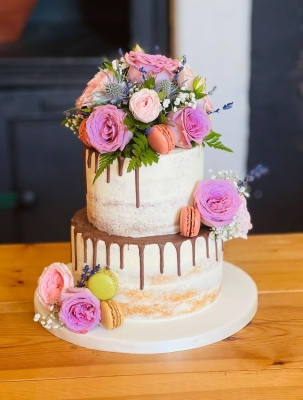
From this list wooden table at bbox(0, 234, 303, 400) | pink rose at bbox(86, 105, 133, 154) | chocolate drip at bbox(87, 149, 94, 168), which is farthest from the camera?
chocolate drip at bbox(87, 149, 94, 168)

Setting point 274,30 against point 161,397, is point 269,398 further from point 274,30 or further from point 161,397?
point 274,30

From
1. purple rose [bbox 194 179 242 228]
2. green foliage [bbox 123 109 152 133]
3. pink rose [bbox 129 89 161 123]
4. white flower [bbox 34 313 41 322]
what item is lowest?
white flower [bbox 34 313 41 322]

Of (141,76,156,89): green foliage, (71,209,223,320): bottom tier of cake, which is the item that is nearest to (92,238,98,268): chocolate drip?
(71,209,223,320): bottom tier of cake

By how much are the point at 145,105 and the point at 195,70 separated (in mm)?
1275

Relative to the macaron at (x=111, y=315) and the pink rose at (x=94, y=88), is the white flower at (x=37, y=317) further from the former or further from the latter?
the pink rose at (x=94, y=88)

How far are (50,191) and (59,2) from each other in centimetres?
91

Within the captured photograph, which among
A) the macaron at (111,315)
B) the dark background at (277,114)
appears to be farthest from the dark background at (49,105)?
the macaron at (111,315)

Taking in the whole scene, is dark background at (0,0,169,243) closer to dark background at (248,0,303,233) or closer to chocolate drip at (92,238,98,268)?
dark background at (248,0,303,233)

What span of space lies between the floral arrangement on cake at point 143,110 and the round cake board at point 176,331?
1.06ft

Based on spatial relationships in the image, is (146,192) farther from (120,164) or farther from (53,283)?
(53,283)

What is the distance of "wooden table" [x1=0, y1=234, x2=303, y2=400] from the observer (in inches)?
44.0

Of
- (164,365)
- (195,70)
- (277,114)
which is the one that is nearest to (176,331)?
(164,365)

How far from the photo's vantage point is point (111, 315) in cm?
128

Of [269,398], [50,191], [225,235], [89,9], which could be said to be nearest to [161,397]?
[269,398]
